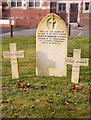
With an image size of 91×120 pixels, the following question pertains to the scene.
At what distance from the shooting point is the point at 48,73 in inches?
239

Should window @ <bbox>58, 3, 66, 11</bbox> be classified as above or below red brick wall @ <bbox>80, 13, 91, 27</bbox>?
above

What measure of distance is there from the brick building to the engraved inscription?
16.3 metres

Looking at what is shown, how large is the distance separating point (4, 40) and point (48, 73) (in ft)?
22.1

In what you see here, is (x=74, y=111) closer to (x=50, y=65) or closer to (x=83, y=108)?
(x=83, y=108)

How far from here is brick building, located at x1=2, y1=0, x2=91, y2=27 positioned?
71.0 feet

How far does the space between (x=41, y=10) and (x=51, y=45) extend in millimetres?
16759

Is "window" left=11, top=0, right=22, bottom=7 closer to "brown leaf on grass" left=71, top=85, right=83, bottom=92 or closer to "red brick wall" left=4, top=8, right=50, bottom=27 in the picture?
"red brick wall" left=4, top=8, right=50, bottom=27

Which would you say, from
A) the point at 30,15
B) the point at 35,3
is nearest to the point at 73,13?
the point at 35,3

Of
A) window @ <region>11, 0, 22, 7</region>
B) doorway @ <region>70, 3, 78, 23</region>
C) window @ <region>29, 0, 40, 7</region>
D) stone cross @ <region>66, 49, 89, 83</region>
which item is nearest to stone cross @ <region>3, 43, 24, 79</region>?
stone cross @ <region>66, 49, 89, 83</region>

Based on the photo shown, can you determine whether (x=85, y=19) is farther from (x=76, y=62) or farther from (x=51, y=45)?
(x=76, y=62)

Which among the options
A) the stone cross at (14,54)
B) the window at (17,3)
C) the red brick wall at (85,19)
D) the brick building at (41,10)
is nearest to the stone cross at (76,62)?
the stone cross at (14,54)

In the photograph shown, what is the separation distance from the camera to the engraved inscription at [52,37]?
564 cm

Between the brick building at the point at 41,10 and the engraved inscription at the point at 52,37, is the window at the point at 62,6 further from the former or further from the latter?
the engraved inscription at the point at 52,37

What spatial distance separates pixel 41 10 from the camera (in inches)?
849
